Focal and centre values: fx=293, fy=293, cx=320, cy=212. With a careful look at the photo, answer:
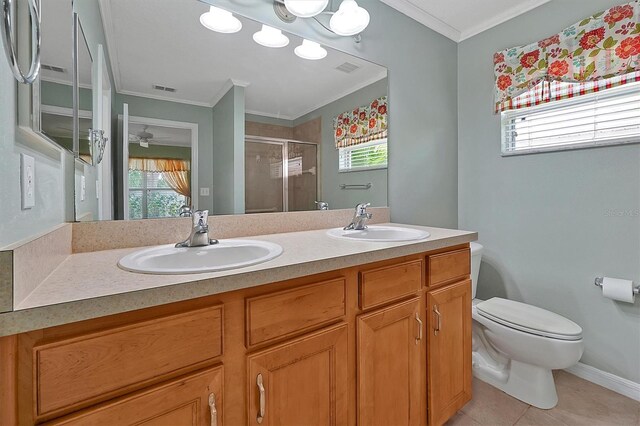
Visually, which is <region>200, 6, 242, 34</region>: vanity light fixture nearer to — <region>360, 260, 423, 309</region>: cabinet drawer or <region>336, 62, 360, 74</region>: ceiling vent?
<region>336, 62, 360, 74</region>: ceiling vent

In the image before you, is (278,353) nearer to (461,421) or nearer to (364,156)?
(461,421)

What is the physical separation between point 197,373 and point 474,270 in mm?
1811

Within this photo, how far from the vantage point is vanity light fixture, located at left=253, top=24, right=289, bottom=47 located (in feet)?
4.58

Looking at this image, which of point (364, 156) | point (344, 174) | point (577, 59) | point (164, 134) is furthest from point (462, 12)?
point (164, 134)

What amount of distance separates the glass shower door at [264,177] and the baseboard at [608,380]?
6.76 ft

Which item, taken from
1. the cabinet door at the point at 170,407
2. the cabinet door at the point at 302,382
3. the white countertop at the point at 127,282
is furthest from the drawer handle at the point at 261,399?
the white countertop at the point at 127,282

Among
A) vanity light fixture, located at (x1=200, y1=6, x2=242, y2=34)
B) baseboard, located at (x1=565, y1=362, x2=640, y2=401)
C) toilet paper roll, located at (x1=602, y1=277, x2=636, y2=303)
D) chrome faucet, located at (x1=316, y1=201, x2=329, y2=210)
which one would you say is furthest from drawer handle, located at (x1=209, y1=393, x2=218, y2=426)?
baseboard, located at (x1=565, y1=362, x2=640, y2=401)

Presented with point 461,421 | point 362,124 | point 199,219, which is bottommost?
point 461,421

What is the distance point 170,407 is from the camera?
667 millimetres

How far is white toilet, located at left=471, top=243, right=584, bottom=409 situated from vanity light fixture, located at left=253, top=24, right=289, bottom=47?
71.9 inches

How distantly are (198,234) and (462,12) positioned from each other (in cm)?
229

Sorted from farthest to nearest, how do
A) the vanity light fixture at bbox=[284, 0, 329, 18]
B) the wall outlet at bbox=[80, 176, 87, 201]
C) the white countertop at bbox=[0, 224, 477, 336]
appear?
the vanity light fixture at bbox=[284, 0, 329, 18] → the wall outlet at bbox=[80, 176, 87, 201] → the white countertop at bbox=[0, 224, 477, 336]

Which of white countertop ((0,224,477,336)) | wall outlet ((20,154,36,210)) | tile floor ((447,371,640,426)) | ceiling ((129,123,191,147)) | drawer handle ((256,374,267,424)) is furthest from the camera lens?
tile floor ((447,371,640,426))

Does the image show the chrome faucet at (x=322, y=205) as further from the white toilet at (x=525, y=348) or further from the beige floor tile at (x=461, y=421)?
the beige floor tile at (x=461, y=421)
